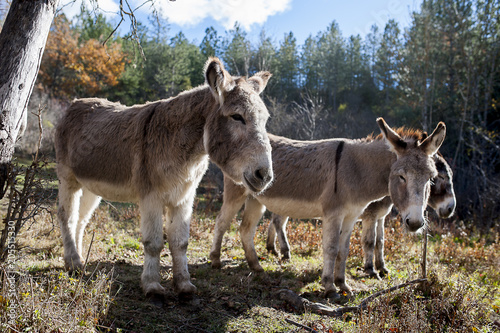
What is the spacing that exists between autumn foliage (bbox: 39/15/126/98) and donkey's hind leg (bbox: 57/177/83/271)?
68.1ft

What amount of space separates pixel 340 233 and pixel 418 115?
15034 millimetres

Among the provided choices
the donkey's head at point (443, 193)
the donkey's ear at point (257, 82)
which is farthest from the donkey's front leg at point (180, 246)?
the donkey's head at point (443, 193)

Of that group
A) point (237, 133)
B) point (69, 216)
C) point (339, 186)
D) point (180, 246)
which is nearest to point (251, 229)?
point (339, 186)

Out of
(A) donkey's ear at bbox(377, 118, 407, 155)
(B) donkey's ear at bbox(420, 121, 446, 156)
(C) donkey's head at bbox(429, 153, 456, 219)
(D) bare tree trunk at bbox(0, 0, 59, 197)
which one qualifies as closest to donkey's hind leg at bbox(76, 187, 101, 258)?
(D) bare tree trunk at bbox(0, 0, 59, 197)

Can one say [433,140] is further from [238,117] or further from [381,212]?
[238,117]

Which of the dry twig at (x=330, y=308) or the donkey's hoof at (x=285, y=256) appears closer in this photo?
the dry twig at (x=330, y=308)

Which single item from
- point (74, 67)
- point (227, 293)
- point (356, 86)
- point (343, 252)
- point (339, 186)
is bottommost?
point (227, 293)

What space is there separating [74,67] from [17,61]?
2315 centimetres

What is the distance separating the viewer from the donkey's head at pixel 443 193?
588cm

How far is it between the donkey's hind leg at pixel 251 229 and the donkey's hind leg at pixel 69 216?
245 centimetres

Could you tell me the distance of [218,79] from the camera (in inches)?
123

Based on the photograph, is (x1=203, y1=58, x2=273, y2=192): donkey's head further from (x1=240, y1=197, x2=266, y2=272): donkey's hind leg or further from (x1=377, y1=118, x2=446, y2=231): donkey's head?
(x1=240, y1=197, x2=266, y2=272): donkey's hind leg

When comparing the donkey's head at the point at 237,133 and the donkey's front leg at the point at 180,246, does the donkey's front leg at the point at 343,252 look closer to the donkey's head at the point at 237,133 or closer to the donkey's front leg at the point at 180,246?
the donkey's front leg at the point at 180,246

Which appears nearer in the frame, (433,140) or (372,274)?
(433,140)
